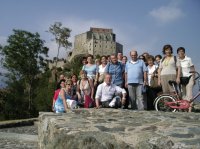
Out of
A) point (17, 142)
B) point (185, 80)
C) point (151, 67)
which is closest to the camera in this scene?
point (185, 80)

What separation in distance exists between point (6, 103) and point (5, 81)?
303 cm

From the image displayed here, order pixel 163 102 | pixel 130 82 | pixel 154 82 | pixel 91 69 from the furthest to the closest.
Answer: pixel 91 69
pixel 154 82
pixel 130 82
pixel 163 102

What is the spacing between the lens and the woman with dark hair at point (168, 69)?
29.9 feet

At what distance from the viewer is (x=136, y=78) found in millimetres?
9438

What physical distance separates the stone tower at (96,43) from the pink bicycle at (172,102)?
84.4 m

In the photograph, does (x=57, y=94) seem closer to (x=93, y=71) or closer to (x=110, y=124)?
(x=93, y=71)

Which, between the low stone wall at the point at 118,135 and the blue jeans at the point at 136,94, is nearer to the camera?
the low stone wall at the point at 118,135

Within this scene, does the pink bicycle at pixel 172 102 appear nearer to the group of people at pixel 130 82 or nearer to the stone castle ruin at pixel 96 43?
the group of people at pixel 130 82

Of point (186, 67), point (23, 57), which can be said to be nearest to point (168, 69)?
point (186, 67)

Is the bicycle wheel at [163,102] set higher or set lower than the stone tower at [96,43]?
lower

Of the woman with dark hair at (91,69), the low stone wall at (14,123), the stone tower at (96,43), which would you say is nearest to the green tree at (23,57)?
the low stone wall at (14,123)

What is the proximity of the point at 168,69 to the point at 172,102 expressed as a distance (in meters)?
0.82

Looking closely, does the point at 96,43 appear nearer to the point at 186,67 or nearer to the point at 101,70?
the point at 101,70

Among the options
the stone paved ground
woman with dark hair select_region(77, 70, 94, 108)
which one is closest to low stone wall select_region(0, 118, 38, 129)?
the stone paved ground
